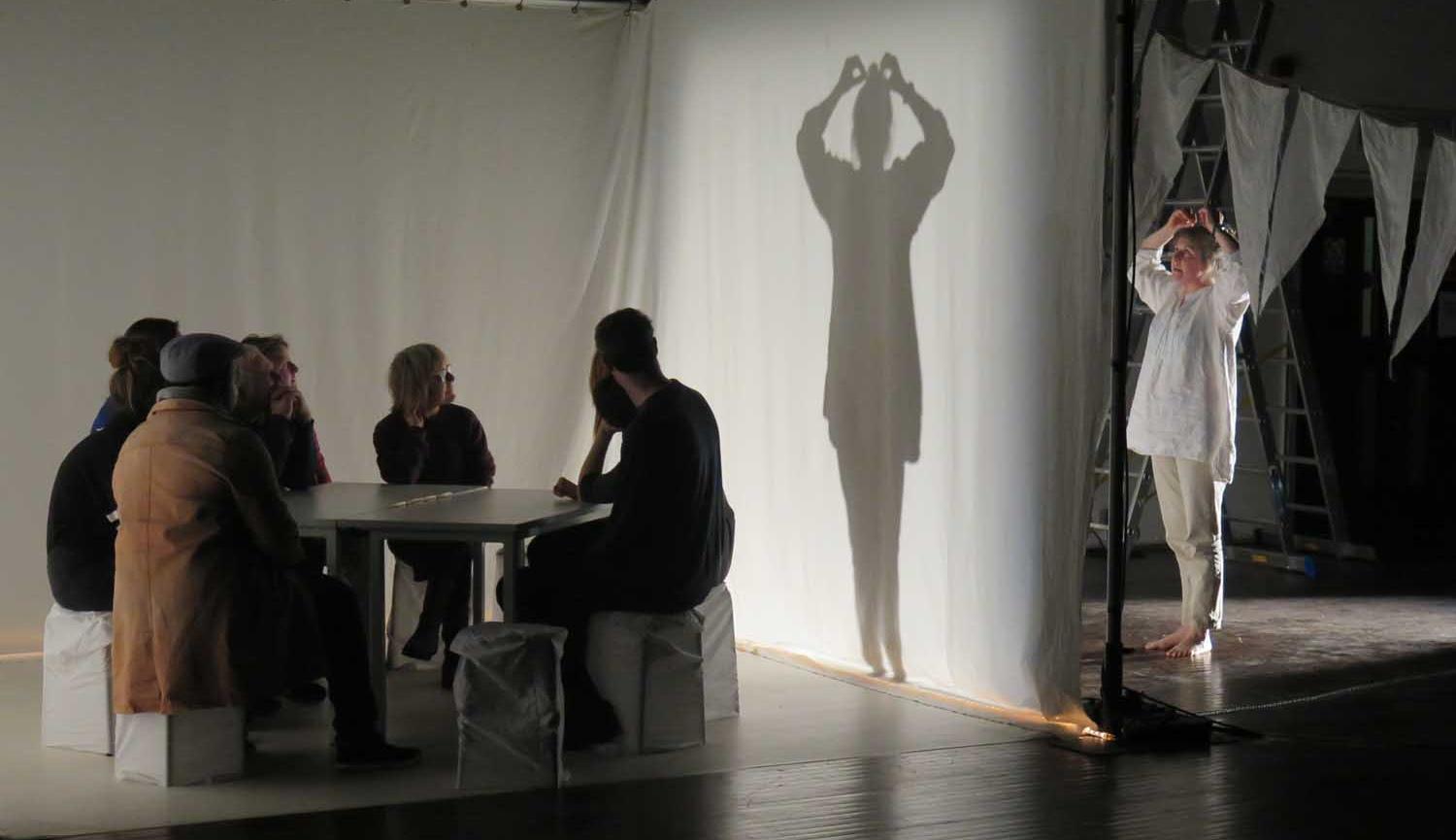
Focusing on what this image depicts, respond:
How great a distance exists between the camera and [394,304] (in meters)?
6.35

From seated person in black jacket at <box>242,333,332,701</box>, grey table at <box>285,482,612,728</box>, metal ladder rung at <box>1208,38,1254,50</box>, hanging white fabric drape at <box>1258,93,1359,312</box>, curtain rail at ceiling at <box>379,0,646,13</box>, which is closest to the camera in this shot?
grey table at <box>285,482,612,728</box>

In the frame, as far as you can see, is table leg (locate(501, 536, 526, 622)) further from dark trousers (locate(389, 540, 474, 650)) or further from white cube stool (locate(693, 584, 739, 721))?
dark trousers (locate(389, 540, 474, 650))

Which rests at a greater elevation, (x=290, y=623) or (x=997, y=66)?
(x=997, y=66)

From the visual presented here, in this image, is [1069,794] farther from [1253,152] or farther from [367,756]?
[1253,152]

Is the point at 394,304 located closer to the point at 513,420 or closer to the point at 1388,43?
the point at 513,420


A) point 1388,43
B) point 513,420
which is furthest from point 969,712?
point 1388,43

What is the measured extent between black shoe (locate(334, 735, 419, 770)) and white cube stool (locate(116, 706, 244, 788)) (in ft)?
0.83

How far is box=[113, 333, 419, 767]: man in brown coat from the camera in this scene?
3.93 meters

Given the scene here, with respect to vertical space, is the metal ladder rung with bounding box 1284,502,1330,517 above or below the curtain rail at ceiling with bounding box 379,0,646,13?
below

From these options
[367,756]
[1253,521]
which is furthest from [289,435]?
[1253,521]

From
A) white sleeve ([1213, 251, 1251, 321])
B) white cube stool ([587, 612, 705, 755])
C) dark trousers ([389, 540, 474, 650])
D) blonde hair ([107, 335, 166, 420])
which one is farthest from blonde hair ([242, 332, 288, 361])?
white sleeve ([1213, 251, 1251, 321])

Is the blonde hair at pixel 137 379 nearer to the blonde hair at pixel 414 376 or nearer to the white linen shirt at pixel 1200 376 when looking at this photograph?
the blonde hair at pixel 414 376

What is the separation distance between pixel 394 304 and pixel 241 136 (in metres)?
0.83

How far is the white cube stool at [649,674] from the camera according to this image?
4375mm
